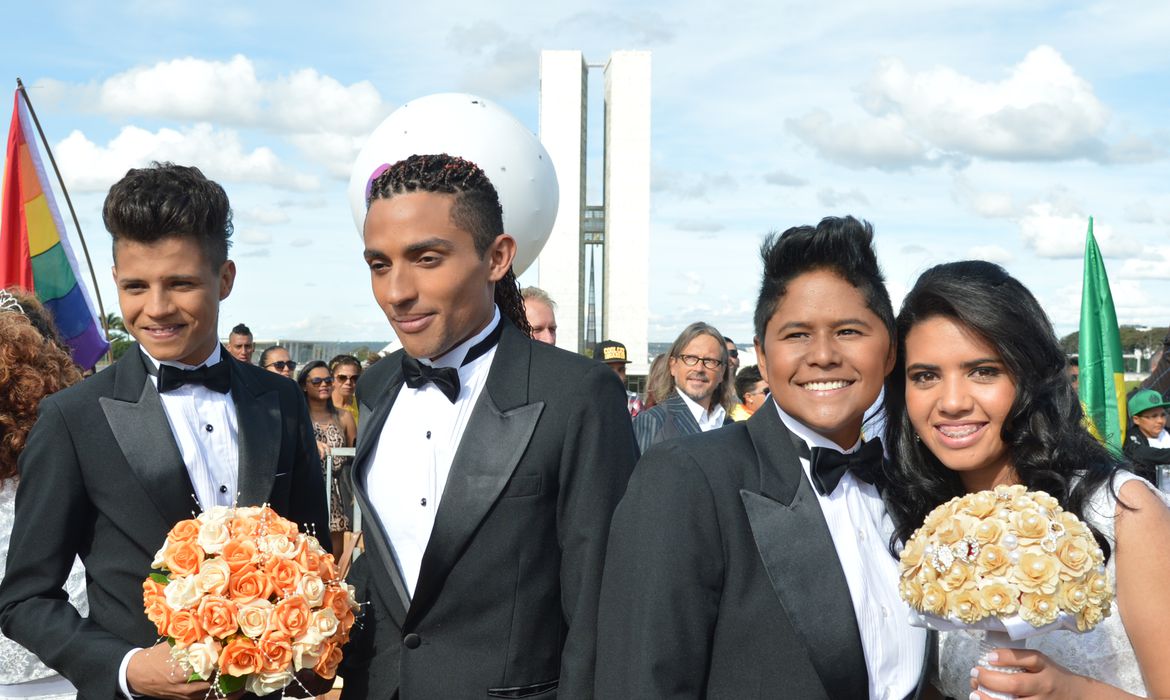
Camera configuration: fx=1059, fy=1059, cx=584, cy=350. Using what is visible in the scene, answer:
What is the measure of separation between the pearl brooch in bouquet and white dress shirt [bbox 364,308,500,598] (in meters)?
1.14

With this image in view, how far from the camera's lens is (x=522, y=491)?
101 inches

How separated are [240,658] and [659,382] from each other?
239 inches

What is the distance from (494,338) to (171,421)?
37.4 inches

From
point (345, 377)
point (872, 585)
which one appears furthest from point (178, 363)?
point (345, 377)

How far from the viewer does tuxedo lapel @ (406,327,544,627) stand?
2531mm

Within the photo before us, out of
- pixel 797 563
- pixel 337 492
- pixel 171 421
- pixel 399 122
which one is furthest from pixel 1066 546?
pixel 337 492

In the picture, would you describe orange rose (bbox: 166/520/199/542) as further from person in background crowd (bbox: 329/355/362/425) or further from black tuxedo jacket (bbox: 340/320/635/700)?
person in background crowd (bbox: 329/355/362/425)

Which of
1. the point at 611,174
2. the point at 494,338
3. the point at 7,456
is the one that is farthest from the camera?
the point at 611,174

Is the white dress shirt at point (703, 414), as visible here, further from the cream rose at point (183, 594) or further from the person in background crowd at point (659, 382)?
the cream rose at point (183, 594)

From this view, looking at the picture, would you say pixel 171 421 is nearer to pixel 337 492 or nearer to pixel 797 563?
pixel 797 563

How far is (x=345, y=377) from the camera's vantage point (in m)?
10.4

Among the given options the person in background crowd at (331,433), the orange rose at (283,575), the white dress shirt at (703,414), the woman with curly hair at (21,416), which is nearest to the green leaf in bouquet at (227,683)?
the orange rose at (283,575)

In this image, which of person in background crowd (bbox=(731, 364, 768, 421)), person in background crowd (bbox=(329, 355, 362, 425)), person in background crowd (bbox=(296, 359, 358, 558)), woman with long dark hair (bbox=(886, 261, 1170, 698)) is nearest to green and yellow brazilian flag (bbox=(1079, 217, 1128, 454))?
person in background crowd (bbox=(731, 364, 768, 421))

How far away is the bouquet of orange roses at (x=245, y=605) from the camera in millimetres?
2432
